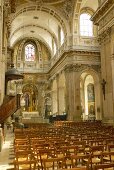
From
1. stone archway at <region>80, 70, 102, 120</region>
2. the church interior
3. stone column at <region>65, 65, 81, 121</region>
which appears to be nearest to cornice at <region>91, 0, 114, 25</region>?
the church interior

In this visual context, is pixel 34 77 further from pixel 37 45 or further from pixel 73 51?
pixel 73 51

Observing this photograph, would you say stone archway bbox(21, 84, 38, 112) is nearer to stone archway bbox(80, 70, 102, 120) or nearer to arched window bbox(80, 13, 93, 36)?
stone archway bbox(80, 70, 102, 120)

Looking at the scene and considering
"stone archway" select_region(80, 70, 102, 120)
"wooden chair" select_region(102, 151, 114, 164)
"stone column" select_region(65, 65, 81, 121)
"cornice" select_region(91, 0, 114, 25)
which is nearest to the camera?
"wooden chair" select_region(102, 151, 114, 164)

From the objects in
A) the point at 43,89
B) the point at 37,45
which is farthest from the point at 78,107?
the point at 37,45

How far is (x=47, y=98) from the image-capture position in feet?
113

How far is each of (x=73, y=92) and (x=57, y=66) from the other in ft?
20.6

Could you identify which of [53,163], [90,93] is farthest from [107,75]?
[90,93]

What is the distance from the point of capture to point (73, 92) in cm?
2477

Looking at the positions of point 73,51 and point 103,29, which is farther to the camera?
point 73,51

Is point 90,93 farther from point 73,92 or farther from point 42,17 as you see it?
point 42,17

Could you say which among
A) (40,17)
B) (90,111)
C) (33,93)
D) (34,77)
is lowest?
(90,111)

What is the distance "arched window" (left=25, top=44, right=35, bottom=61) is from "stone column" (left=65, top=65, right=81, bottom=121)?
1184 cm

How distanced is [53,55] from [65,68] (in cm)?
868

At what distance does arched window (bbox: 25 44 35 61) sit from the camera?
3603 centimetres
